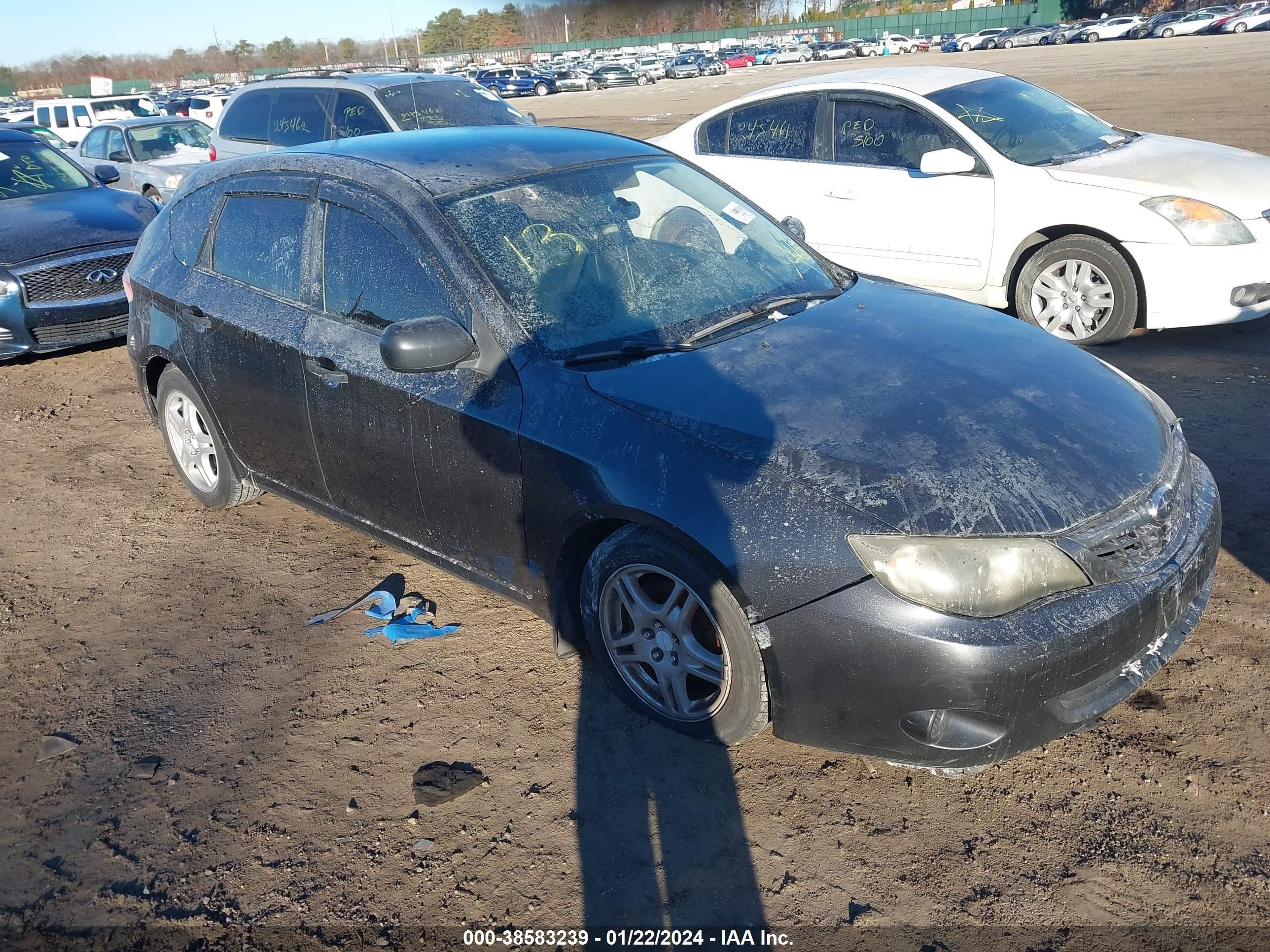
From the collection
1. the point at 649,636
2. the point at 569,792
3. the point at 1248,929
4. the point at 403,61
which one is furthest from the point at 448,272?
the point at 403,61

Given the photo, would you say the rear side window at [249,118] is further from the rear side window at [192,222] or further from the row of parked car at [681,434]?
the rear side window at [192,222]

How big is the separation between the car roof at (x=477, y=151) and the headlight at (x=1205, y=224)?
3.39 meters

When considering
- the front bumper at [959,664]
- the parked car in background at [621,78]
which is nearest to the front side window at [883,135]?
the front bumper at [959,664]

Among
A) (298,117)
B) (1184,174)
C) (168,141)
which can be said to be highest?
(298,117)

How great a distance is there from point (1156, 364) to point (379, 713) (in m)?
5.02

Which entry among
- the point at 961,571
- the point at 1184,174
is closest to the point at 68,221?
the point at 961,571

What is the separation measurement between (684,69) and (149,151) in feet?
156

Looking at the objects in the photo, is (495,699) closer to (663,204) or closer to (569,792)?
(569,792)

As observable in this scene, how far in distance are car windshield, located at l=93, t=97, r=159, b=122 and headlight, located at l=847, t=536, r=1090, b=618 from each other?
70.6 feet

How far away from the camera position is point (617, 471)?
114 inches

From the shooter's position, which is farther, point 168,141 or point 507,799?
point 168,141

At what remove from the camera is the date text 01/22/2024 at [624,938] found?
8.07 feet

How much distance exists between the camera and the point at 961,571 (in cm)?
253

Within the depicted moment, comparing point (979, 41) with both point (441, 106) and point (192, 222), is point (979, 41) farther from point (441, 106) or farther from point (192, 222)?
point (192, 222)
